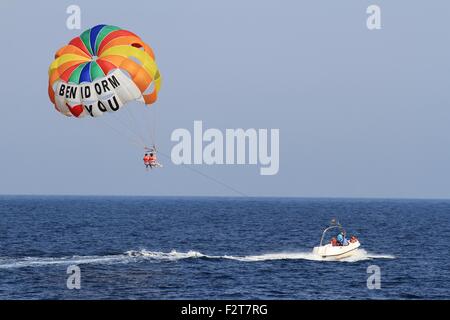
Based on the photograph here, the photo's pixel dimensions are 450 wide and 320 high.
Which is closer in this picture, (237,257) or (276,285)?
(276,285)

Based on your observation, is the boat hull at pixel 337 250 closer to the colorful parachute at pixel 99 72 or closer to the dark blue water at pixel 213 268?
the dark blue water at pixel 213 268

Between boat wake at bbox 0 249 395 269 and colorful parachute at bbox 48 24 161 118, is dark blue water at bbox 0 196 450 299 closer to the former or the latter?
boat wake at bbox 0 249 395 269

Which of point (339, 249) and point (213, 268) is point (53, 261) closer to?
point (213, 268)

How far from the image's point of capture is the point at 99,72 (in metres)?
49.0

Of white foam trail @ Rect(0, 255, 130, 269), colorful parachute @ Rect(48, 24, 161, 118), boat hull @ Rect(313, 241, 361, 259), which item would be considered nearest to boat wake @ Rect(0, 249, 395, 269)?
white foam trail @ Rect(0, 255, 130, 269)

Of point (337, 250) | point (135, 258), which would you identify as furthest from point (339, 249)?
point (135, 258)

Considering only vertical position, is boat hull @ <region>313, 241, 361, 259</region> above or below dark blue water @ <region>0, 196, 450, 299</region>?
above

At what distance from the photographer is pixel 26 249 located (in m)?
76.5

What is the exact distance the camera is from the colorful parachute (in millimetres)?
48875

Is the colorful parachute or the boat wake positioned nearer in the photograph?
the colorful parachute

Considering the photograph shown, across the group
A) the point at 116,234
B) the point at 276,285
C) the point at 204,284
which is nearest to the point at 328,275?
the point at 276,285

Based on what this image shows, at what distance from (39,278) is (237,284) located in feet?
45.0

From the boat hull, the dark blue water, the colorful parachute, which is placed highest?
the colorful parachute
